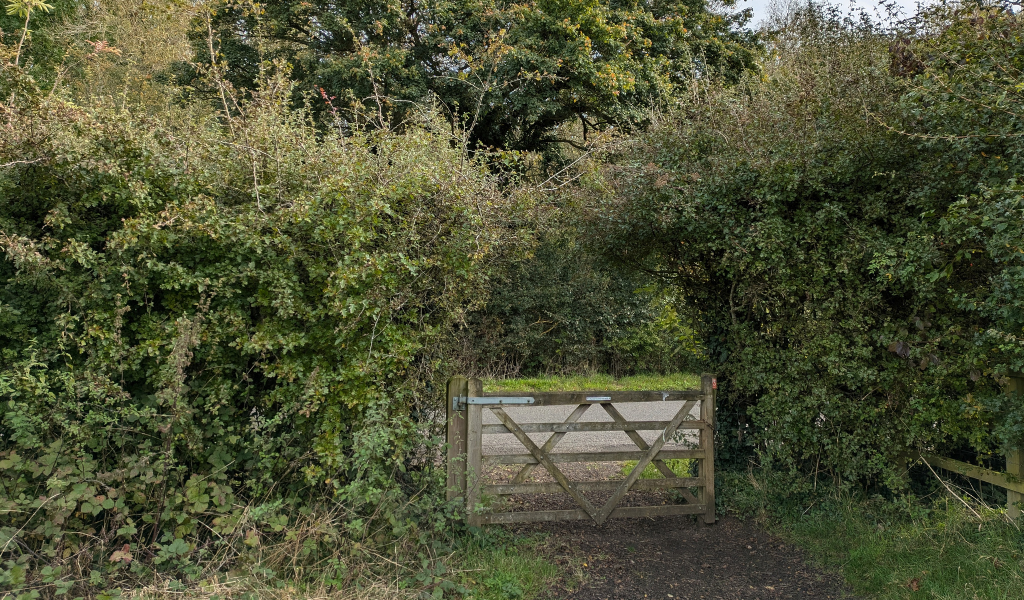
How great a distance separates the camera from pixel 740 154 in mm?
5223

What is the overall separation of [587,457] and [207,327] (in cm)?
305

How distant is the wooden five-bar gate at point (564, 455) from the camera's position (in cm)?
472

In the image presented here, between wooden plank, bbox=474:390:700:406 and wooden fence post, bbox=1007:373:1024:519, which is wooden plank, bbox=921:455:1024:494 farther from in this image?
wooden plank, bbox=474:390:700:406

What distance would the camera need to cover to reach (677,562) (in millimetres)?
4699

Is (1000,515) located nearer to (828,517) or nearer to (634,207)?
(828,517)

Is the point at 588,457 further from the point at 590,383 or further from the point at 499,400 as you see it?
the point at 590,383

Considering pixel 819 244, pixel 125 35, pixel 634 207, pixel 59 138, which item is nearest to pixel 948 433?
pixel 819 244

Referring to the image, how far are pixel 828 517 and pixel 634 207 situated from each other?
10.2 ft

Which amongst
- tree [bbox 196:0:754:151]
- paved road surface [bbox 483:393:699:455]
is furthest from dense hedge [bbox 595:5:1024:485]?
tree [bbox 196:0:754:151]

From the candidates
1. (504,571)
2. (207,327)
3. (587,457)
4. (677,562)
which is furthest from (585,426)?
(207,327)

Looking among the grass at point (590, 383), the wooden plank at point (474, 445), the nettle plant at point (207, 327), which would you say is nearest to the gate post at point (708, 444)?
the wooden plank at point (474, 445)

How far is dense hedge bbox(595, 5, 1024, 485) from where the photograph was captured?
3.92 metres

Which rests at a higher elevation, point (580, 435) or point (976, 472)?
point (976, 472)

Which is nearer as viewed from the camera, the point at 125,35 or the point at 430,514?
the point at 430,514
